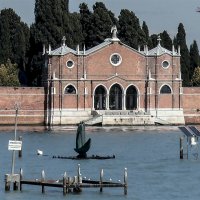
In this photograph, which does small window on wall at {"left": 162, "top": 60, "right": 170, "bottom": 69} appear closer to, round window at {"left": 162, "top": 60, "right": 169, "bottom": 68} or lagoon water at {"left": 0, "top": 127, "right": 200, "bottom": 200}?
round window at {"left": 162, "top": 60, "right": 169, "bottom": 68}

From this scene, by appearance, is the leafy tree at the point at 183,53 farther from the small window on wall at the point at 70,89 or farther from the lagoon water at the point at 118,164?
the lagoon water at the point at 118,164

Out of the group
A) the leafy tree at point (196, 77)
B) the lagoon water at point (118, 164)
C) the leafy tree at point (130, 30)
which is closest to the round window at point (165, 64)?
the lagoon water at point (118, 164)

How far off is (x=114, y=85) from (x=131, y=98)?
6.41 ft

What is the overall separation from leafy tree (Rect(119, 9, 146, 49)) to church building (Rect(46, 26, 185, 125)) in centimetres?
858

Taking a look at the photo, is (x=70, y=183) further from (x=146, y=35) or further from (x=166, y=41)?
(x=166, y=41)

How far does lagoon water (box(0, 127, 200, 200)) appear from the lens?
42.9 metres

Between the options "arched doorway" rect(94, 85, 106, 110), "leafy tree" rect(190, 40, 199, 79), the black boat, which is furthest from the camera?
"leafy tree" rect(190, 40, 199, 79)

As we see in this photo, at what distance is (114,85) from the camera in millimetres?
94500

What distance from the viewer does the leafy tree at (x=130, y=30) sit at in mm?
104125

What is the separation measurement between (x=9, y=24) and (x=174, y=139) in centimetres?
3476

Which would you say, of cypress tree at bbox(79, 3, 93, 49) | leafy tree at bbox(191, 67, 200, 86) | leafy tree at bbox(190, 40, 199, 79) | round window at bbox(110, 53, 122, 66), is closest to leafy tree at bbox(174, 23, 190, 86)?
leafy tree at bbox(191, 67, 200, 86)

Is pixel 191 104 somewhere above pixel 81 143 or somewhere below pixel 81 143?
above

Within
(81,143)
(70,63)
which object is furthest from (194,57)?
(81,143)

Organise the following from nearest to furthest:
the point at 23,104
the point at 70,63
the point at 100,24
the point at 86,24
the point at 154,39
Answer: the point at 70,63 → the point at 23,104 → the point at 100,24 → the point at 86,24 → the point at 154,39
